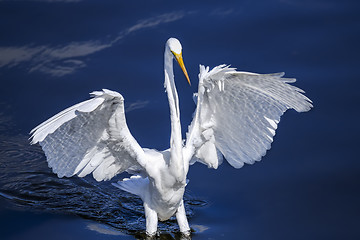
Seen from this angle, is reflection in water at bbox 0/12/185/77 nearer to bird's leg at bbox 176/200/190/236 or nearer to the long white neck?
bird's leg at bbox 176/200/190/236

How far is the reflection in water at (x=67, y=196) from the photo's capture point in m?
7.70

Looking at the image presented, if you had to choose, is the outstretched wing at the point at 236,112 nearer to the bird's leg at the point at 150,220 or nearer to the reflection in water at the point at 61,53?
the bird's leg at the point at 150,220

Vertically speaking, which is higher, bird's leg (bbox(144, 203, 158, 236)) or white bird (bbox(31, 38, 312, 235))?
white bird (bbox(31, 38, 312, 235))

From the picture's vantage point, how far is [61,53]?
37.1 ft

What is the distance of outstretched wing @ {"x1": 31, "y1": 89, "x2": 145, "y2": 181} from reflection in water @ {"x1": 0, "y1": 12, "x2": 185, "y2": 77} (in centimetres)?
411

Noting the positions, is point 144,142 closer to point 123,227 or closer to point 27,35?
point 123,227

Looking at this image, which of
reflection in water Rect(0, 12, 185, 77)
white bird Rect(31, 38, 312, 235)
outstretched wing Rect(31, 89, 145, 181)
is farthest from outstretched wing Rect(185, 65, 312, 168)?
reflection in water Rect(0, 12, 185, 77)

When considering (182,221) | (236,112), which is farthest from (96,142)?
(236,112)

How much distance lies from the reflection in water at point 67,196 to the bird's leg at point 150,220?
0.58ft

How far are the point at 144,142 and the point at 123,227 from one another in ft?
6.29

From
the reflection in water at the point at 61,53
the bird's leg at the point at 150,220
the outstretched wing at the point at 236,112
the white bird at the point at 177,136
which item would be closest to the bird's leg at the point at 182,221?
the white bird at the point at 177,136

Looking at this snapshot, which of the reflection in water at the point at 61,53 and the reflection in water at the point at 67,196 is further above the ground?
the reflection in water at the point at 61,53

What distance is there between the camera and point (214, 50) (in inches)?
420

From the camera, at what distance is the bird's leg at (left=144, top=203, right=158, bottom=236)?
7.21 meters
